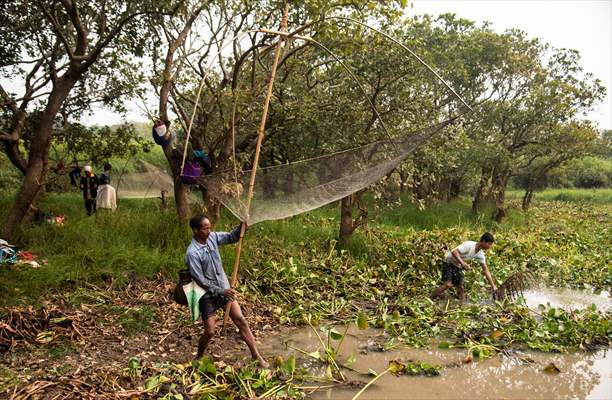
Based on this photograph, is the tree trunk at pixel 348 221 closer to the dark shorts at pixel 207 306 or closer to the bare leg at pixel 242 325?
the bare leg at pixel 242 325

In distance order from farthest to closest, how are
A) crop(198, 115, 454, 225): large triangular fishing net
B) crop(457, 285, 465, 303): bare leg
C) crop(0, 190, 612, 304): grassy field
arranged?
1. crop(457, 285, 465, 303): bare leg
2. crop(0, 190, 612, 304): grassy field
3. crop(198, 115, 454, 225): large triangular fishing net

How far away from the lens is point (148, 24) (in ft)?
22.0

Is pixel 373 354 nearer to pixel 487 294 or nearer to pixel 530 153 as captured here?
→ pixel 487 294

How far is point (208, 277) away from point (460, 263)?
3.16 m

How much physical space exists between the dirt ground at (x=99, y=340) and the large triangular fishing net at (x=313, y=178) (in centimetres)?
129

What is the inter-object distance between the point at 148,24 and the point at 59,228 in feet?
9.88

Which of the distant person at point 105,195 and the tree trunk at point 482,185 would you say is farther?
the tree trunk at point 482,185

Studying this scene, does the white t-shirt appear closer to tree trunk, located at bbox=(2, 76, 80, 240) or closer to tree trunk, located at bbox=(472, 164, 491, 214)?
tree trunk, located at bbox=(2, 76, 80, 240)

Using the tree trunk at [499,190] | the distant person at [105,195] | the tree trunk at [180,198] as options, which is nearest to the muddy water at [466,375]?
the tree trunk at [180,198]

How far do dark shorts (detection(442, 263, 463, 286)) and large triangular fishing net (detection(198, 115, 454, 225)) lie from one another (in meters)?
1.66

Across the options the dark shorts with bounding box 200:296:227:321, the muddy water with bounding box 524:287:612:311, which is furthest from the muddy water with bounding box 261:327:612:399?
the muddy water with bounding box 524:287:612:311

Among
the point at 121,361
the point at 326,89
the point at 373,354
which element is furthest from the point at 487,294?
the point at 121,361

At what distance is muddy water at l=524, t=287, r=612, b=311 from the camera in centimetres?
620

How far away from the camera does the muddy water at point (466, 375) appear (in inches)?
149
